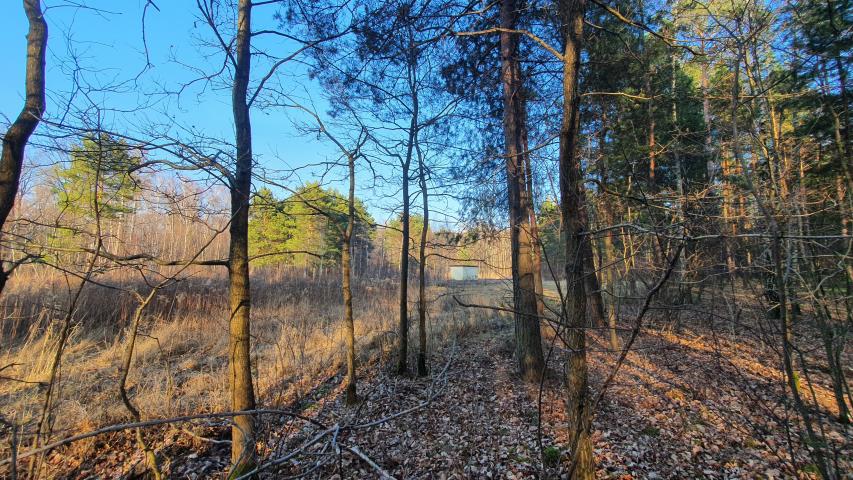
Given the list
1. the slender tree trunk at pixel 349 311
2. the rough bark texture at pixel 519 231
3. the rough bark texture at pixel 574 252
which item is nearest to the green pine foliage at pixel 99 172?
the slender tree trunk at pixel 349 311

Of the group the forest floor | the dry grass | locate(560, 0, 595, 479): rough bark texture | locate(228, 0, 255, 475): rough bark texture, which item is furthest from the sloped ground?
locate(560, 0, 595, 479): rough bark texture

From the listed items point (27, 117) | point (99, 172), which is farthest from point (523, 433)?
point (27, 117)

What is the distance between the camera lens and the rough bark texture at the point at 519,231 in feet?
18.5

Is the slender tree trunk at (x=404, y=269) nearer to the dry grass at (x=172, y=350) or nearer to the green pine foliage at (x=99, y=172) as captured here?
the dry grass at (x=172, y=350)

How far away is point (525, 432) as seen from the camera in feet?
14.3

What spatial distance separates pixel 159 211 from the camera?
3520 millimetres

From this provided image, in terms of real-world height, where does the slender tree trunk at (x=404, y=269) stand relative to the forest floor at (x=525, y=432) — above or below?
above

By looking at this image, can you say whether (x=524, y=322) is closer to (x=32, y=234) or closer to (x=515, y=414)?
(x=515, y=414)

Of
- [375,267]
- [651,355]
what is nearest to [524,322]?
[651,355]

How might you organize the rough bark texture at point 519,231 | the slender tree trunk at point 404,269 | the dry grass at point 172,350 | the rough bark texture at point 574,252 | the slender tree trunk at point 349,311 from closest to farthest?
the rough bark texture at point 574,252
the dry grass at point 172,350
the slender tree trunk at point 349,311
the rough bark texture at point 519,231
the slender tree trunk at point 404,269

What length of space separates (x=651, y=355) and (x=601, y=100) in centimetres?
544

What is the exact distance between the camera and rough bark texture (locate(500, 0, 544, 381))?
5633 millimetres

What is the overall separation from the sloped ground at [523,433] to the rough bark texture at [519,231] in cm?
49

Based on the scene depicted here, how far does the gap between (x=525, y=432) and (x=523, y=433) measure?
34 mm
